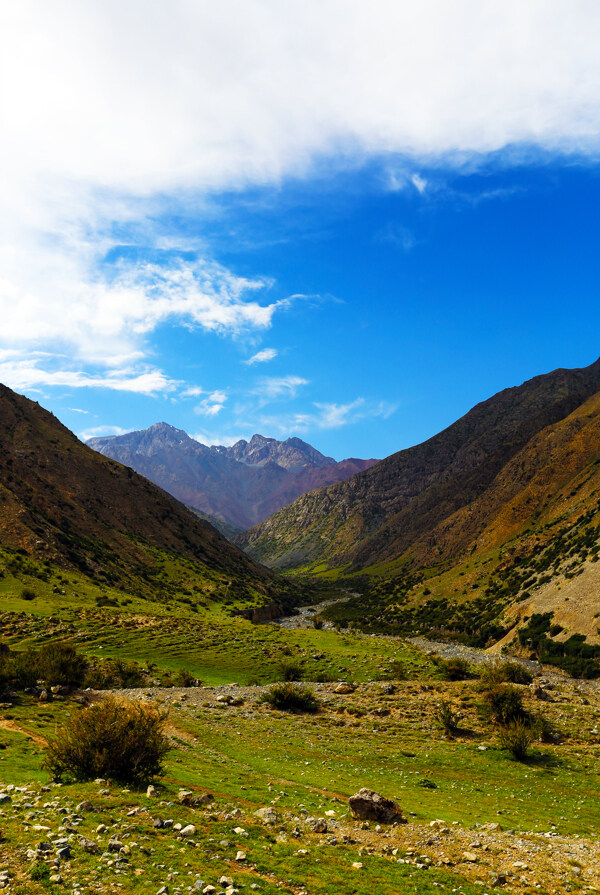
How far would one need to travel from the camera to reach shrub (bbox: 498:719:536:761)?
24.0m

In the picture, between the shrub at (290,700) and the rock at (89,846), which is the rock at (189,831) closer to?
the rock at (89,846)

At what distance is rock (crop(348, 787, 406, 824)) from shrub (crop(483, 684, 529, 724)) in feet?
51.7

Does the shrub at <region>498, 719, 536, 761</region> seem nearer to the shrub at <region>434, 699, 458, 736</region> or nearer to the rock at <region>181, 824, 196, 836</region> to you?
the shrub at <region>434, 699, 458, 736</region>

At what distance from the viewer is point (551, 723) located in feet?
91.7

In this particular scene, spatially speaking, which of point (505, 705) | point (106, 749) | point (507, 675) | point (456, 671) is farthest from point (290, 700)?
point (106, 749)

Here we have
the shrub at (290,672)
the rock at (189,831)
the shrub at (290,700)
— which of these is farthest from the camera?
the shrub at (290,672)

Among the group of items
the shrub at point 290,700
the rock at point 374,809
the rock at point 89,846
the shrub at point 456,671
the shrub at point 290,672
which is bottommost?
the shrub at point 290,672

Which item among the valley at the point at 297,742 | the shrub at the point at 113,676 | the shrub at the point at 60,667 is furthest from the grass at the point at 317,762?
the shrub at the point at 113,676

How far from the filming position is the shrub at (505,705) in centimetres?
2800

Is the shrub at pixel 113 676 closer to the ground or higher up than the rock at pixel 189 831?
closer to the ground

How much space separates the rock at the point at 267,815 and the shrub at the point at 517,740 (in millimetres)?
15622

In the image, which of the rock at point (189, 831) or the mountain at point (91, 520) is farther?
the mountain at point (91, 520)

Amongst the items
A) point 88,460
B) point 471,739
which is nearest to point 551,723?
point 471,739

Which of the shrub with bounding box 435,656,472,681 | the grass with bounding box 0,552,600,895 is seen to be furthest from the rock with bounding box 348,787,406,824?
the shrub with bounding box 435,656,472,681
